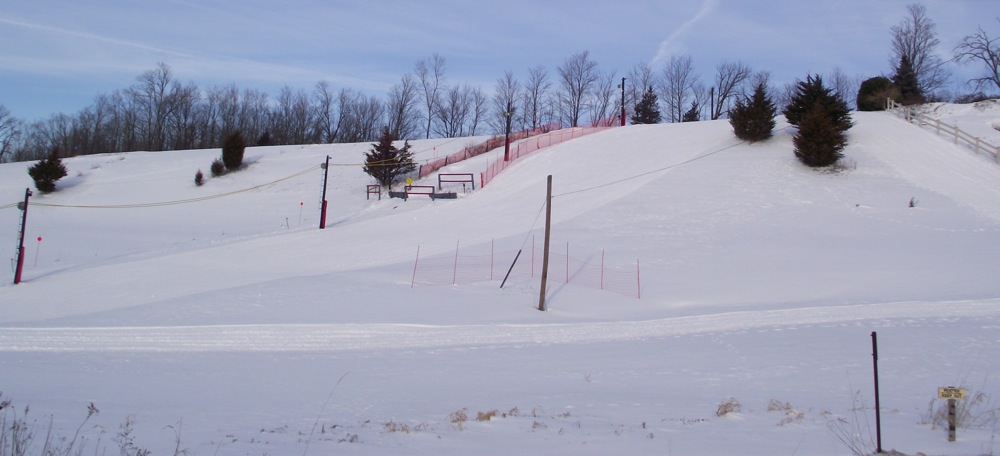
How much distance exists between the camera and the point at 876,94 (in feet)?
180

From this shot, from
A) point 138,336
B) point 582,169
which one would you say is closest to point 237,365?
point 138,336

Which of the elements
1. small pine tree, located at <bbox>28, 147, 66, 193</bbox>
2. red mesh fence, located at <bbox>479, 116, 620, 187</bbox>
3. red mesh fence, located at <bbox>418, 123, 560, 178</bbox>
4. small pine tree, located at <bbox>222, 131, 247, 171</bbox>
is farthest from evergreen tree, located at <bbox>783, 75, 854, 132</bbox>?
small pine tree, located at <bbox>28, 147, 66, 193</bbox>

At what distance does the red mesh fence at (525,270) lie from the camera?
26.4 metres

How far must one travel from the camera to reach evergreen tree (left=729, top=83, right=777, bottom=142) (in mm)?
45562

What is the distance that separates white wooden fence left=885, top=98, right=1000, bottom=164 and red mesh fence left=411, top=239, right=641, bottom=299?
85.2 ft

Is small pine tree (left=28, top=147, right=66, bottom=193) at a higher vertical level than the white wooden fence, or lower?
lower

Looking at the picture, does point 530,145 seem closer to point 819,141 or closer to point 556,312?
point 819,141

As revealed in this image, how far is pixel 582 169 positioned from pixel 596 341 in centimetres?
2891

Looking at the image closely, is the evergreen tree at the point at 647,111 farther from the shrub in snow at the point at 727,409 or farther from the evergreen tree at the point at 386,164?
the shrub in snow at the point at 727,409

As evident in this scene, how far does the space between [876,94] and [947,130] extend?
10.8 m

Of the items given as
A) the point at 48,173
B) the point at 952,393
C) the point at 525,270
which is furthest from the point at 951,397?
the point at 48,173

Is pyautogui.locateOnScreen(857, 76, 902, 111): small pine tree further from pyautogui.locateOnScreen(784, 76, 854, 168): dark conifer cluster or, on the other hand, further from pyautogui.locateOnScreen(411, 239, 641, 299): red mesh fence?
pyautogui.locateOnScreen(411, 239, 641, 299): red mesh fence

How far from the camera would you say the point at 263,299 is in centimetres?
2223

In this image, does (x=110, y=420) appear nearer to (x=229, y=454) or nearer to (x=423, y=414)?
(x=229, y=454)
